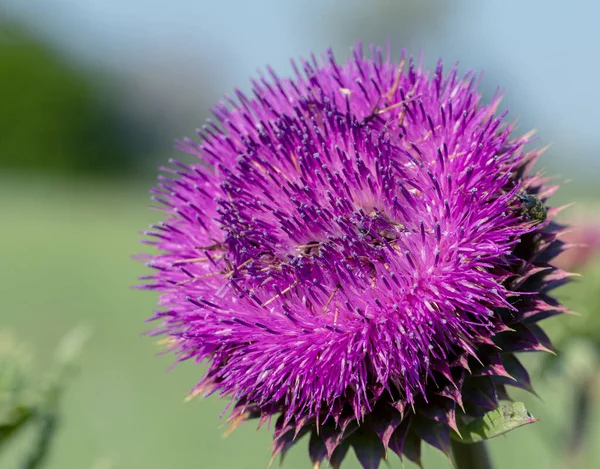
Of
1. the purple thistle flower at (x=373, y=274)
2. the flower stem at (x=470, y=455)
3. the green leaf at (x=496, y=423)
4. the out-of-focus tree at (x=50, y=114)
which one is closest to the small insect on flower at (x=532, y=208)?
the purple thistle flower at (x=373, y=274)

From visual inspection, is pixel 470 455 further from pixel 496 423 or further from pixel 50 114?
pixel 50 114

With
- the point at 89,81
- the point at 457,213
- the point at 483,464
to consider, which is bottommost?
the point at 483,464

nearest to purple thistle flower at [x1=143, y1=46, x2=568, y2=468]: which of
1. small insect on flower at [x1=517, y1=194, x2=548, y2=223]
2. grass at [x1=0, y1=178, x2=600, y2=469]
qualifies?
small insect on flower at [x1=517, y1=194, x2=548, y2=223]

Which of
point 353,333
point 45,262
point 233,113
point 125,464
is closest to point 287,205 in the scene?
point 353,333

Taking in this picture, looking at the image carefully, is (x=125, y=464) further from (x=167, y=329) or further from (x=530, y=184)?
(x=530, y=184)

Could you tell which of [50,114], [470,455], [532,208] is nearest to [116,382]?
[470,455]
